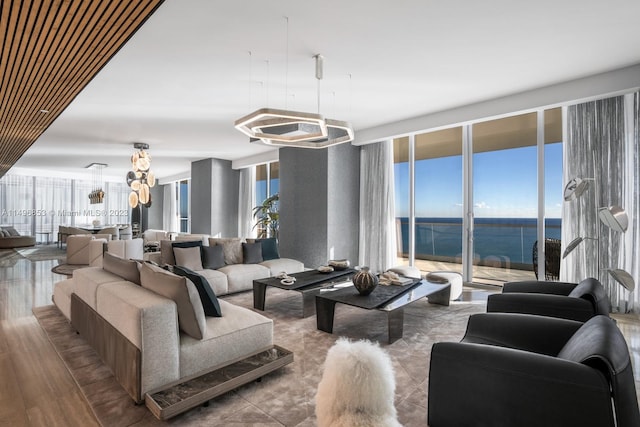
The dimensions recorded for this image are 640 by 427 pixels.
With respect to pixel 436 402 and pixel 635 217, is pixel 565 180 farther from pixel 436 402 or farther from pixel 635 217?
pixel 436 402

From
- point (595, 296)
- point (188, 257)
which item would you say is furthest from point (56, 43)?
point (595, 296)

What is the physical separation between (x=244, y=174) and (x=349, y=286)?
689 cm

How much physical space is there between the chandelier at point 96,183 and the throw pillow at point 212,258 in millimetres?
7621

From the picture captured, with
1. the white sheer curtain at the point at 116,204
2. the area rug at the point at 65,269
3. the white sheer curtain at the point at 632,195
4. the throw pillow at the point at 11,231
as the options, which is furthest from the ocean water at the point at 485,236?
the white sheer curtain at the point at 116,204

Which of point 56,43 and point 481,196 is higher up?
point 56,43

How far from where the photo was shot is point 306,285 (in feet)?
13.5

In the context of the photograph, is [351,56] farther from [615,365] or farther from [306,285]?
[615,365]

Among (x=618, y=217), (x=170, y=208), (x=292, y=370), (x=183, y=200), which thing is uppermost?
(x=183, y=200)

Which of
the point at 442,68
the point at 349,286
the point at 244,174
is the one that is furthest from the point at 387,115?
the point at 244,174

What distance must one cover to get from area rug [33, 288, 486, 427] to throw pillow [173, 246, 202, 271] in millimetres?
1217

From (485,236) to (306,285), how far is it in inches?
127

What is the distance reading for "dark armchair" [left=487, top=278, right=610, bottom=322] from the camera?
238cm

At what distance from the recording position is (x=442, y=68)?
12.7 ft

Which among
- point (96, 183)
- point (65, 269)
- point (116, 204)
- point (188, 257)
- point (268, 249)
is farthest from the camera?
point (116, 204)
